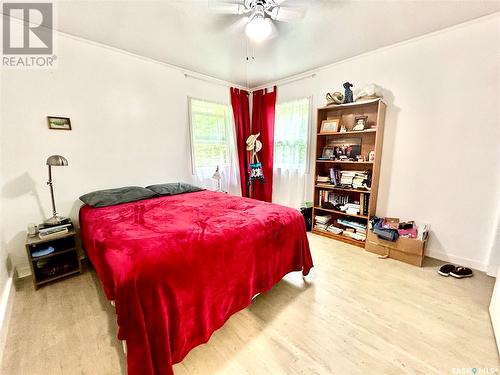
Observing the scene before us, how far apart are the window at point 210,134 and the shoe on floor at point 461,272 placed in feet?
10.8

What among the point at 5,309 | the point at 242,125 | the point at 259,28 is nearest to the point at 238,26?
the point at 259,28

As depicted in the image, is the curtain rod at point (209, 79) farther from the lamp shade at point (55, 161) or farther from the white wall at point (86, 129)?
the lamp shade at point (55, 161)

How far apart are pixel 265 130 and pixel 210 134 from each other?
1.05 meters

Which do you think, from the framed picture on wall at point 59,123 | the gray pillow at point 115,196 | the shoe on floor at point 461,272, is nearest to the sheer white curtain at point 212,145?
the gray pillow at point 115,196

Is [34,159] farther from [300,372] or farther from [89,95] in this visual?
[300,372]

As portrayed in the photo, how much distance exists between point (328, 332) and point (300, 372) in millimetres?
382

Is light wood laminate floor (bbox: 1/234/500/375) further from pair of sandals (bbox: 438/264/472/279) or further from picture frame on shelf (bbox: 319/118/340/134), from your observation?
picture frame on shelf (bbox: 319/118/340/134)

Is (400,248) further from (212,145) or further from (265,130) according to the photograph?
(212,145)

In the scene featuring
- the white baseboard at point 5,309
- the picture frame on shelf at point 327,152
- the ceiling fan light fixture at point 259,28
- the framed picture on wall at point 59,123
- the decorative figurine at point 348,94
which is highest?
the ceiling fan light fixture at point 259,28

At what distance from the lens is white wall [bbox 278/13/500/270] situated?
2.08m

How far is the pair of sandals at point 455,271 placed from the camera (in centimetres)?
211

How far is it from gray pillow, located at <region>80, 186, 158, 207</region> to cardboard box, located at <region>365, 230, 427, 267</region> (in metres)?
2.74

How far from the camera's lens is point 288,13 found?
1736 mm

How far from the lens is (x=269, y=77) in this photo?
3.62 m
